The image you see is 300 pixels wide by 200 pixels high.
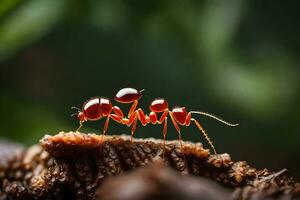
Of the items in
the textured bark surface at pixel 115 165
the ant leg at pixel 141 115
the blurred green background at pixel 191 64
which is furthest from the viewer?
the blurred green background at pixel 191 64

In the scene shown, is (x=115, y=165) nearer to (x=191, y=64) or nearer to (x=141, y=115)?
(x=141, y=115)

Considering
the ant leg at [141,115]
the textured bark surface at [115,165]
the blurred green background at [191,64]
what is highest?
the blurred green background at [191,64]

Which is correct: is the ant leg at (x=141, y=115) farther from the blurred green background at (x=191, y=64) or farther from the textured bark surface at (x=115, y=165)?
the blurred green background at (x=191, y=64)

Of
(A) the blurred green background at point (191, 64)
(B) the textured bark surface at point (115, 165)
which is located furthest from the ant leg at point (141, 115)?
(A) the blurred green background at point (191, 64)

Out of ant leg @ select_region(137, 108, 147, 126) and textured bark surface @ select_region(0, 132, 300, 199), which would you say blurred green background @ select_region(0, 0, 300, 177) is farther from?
textured bark surface @ select_region(0, 132, 300, 199)

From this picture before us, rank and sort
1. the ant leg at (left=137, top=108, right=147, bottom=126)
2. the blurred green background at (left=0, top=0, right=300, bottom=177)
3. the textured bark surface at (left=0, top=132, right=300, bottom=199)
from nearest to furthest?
the textured bark surface at (left=0, top=132, right=300, bottom=199), the ant leg at (left=137, top=108, right=147, bottom=126), the blurred green background at (left=0, top=0, right=300, bottom=177)

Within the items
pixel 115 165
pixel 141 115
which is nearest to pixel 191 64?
pixel 141 115

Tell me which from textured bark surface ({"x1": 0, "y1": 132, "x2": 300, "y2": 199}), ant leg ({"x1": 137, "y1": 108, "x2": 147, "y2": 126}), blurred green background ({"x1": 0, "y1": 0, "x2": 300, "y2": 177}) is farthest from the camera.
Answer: blurred green background ({"x1": 0, "y1": 0, "x2": 300, "y2": 177})

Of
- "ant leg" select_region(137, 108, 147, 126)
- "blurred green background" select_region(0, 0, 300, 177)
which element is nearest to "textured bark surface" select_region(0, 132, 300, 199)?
"ant leg" select_region(137, 108, 147, 126)

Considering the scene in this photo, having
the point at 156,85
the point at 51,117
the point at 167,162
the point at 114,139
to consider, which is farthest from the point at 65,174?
the point at 156,85

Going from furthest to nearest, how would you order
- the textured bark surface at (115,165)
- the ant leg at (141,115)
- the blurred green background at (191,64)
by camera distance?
the blurred green background at (191,64)
the ant leg at (141,115)
the textured bark surface at (115,165)
